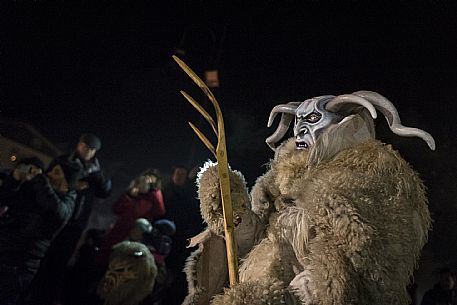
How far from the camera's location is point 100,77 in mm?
2119

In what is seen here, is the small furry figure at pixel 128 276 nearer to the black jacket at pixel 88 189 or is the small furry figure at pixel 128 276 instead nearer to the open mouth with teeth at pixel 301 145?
Answer: the black jacket at pixel 88 189

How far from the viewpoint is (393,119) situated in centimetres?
123

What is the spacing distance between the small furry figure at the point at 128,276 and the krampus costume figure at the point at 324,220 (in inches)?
25.4

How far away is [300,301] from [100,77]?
→ 5.09 ft

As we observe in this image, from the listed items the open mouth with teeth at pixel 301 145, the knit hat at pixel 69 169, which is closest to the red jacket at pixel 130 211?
the knit hat at pixel 69 169

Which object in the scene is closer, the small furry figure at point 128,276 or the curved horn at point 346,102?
the curved horn at point 346,102

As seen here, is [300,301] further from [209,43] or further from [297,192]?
[209,43]

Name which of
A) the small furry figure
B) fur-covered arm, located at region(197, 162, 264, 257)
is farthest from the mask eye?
the small furry figure

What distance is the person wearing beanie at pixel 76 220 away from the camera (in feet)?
6.02

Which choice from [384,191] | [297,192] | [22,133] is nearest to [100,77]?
[22,133]

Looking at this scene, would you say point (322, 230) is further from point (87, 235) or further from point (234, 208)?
point (87, 235)

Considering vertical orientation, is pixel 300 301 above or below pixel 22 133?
below

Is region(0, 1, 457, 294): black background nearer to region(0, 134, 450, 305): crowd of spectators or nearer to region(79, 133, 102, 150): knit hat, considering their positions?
region(79, 133, 102, 150): knit hat

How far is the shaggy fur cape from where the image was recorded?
3.17 ft
